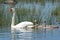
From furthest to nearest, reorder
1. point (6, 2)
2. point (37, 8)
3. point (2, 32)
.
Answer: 1. point (6, 2)
2. point (37, 8)
3. point (2, 32)

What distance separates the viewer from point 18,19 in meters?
18.2

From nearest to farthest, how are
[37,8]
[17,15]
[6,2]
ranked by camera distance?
[17,15], [37,8], [6,2]

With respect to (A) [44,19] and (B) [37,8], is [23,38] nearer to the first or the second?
(A) [44,19]

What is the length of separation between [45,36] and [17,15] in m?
4.24

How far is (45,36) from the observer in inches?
561

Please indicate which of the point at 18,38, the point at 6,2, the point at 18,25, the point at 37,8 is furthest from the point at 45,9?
the point at 18,38

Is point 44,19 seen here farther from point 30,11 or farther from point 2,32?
point 2,32

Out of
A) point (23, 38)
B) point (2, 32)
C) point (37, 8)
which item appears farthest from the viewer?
point (37, 8)

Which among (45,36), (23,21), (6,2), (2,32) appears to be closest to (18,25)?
(23,21)

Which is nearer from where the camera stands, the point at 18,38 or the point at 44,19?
the point at 18,38

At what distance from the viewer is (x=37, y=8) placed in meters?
20.1

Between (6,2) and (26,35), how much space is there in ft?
23.4

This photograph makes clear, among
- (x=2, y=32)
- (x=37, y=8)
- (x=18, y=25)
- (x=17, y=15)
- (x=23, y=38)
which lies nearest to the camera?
(x=23, y=38)

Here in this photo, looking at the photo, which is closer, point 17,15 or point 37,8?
point 17,15
